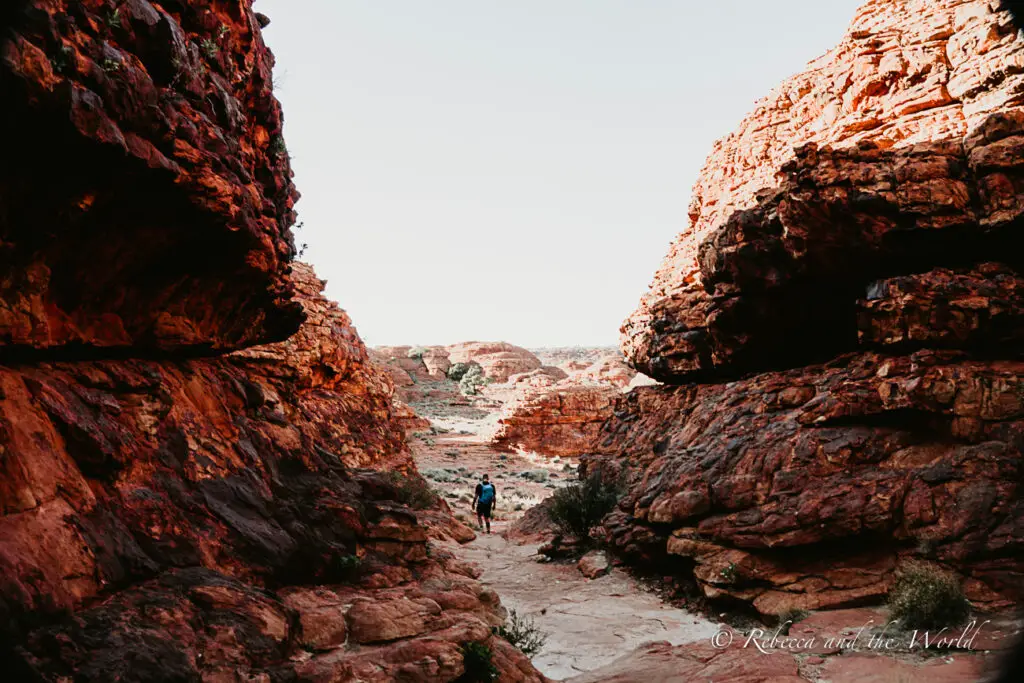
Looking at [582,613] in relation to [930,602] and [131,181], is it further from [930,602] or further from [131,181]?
[131,181]

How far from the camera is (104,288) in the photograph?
6496mm

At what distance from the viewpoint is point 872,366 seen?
11.7 meters

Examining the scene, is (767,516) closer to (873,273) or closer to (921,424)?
(921,424)

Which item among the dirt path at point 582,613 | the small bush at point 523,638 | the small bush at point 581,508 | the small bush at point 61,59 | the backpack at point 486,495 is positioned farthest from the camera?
the backpack at point 486,495

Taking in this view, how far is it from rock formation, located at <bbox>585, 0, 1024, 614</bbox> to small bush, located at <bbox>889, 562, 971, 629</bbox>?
0.71 metres

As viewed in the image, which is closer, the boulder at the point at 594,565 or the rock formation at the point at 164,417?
the rock formation at the point at 164,417

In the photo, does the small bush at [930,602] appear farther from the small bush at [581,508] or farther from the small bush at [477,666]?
the small bush at [581,508]

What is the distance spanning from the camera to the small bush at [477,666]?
231 inches

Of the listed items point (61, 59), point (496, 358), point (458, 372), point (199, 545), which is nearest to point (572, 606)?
point (199, 545)

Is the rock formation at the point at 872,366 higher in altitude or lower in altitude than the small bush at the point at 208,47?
lower

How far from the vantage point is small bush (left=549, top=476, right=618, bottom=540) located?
15461 millimetres

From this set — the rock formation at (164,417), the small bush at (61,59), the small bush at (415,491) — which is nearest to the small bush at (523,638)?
the rock formation at (164,417)

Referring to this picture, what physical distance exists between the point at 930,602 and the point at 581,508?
30.3 ft

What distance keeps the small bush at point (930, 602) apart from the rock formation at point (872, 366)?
2.34 ft
